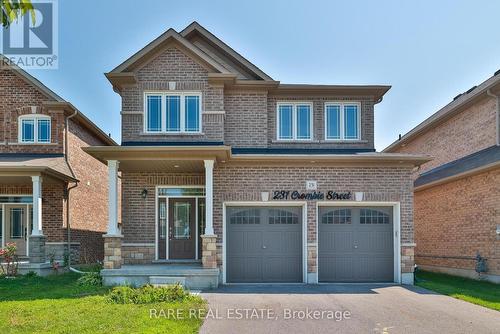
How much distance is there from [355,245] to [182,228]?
558cm

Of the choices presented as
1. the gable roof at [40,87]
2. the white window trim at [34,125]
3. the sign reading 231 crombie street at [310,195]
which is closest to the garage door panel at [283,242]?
the sign reading 231 crombie street at [310,195]

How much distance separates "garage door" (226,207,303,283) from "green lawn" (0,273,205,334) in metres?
3.44

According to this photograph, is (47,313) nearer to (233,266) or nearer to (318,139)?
(233,266)

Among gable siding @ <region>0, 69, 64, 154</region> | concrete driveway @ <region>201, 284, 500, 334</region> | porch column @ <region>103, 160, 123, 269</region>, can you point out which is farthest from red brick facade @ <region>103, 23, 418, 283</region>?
gable siding @ <region>0, 69, 64, 154</region>

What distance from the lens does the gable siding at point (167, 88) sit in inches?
573

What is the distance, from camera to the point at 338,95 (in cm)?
1603

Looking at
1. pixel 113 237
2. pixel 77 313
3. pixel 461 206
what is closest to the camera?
pixel 77 313

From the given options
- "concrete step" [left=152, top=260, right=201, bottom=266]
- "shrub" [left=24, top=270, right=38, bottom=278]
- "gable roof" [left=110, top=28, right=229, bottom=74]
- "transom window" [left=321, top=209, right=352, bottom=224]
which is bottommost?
"shrub" [left=24, top=270, right=38, bottom=278]

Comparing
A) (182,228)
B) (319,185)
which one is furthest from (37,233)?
(319,185)

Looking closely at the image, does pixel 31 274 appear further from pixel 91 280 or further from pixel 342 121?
pixel 342 121

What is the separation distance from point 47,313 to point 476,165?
13.2 m

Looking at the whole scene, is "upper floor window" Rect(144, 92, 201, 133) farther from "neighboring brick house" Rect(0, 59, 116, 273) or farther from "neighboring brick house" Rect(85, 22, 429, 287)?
"neighboring brick house" Rect(0, 59, 116, 273)

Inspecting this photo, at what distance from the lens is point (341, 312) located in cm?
924

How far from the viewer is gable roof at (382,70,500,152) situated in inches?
600
